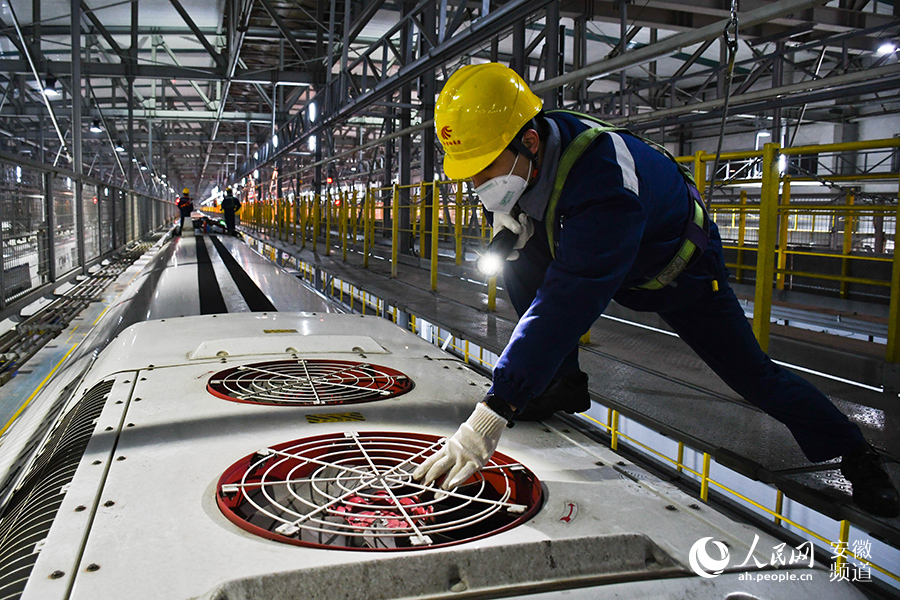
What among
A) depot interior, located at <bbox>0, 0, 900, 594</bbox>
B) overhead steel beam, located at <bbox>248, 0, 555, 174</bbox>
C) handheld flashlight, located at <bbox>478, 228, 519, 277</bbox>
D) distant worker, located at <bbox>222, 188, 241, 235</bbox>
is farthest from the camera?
distant worker, located at <bbox>222, 188, 241, 235</bbox>

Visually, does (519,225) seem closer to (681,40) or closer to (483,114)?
(483,114)

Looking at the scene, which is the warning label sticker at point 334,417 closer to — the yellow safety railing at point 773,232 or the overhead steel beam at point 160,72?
the yellow safety railing at point 773,232

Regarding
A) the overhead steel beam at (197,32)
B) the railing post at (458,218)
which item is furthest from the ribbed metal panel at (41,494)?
the overhead steel beam at (197,32)

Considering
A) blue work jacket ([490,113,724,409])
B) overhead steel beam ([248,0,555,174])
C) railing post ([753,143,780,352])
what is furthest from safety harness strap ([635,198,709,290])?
overhead steel beam ([248,0,555,174])

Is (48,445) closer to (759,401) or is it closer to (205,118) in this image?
(759,401)

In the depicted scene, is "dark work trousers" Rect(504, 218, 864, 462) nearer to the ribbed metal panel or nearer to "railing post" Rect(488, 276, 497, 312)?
the ribbed metal panel

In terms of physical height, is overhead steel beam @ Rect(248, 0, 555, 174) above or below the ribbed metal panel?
above

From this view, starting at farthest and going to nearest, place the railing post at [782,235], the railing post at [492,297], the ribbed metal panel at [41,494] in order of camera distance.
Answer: the railing post at [492,297], the railing post at [782,235], the ribbed metal panel at [41,494]

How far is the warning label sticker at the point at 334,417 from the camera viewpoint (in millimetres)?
1798

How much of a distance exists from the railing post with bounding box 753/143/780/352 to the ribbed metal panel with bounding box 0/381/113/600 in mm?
3027

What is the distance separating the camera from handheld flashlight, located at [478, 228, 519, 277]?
204 cm

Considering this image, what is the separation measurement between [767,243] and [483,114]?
7.57ft

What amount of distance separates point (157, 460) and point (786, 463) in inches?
81.1

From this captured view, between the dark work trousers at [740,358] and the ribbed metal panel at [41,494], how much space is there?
1.45 m
